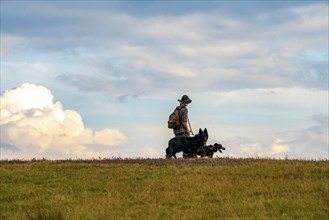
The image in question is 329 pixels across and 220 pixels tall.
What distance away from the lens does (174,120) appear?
35.8 metres

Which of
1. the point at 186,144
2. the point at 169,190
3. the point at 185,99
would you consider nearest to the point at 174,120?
the point at 185,99

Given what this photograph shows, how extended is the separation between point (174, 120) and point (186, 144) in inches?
65.2

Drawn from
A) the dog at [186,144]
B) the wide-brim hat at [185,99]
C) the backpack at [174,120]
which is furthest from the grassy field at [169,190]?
the wide-brim hat at [185,99]

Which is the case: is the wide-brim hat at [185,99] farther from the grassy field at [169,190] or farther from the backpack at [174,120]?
the grassy field at [169,190]

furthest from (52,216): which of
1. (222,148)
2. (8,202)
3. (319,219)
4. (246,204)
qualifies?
(222,148)

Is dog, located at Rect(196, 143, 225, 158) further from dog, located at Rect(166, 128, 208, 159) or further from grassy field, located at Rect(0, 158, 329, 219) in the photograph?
grassy field, located at Rect(0, 158, 329, 219)

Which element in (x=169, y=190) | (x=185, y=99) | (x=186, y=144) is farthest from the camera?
(x=185, y=99)

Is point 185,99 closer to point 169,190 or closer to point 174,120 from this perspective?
point 174,120

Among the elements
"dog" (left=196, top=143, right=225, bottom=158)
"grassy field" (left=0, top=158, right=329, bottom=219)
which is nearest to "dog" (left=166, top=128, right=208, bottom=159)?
"dog" (left=196, top=143, right=225, bottom=158)

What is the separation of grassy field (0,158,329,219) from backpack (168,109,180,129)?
13.5 feet

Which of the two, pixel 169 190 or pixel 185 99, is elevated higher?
pixel 185 99

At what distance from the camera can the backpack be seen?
117 ft

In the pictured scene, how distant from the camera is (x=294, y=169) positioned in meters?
27.6

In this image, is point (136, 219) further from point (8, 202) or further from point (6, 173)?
point (6, 173)
